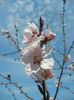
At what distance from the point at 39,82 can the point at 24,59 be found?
0.87ft

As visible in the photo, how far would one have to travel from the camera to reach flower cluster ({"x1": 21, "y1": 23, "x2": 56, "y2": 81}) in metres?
1.31

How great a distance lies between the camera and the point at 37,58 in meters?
1.47

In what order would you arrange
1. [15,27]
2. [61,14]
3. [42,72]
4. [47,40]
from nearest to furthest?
[42,72], [47,40], [61,14], [15,27]

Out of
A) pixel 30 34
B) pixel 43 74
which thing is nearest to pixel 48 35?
pixel 30 34

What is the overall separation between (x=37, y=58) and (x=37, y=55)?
0.03 m

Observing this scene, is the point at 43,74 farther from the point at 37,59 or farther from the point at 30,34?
the point at 30,34

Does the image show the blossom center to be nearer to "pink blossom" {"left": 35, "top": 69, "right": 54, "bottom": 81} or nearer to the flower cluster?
the flower cluster

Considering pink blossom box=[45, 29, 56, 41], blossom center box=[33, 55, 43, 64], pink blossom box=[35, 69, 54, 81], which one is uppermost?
pink blossom box=[45, 29, 56, 41]

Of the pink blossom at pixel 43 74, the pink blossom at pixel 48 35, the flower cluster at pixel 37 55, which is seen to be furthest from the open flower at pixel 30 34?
the pink blossom at pixel 43 74

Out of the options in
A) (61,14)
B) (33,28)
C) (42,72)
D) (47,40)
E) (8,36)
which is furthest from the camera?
(8,36)

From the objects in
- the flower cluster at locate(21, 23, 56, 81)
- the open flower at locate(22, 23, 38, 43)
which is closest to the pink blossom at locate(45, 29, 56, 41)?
the flower cluster at locate(21, 23, 56, 81)

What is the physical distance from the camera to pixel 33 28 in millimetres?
1536

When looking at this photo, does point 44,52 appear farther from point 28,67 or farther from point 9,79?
point 9,79

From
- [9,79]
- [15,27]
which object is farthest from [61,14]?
[9,79]
